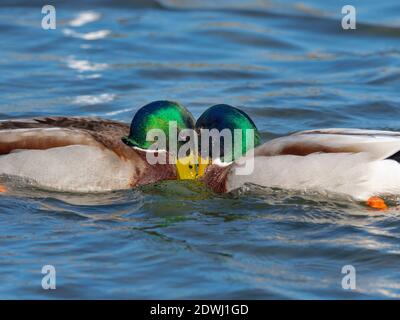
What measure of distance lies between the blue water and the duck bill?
12cm

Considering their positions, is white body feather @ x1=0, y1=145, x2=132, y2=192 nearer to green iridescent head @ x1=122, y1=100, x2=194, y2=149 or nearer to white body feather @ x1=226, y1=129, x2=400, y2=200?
green iridescent head @ x1=122, y1=100, x2=194, y2=149

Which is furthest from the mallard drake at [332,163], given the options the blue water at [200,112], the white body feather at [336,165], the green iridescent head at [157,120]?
the green iridescent head at [157,120]

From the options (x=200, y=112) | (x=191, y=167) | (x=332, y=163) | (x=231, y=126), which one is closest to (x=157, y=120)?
(x=191, y=167)

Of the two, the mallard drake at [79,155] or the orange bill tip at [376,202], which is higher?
the mallard drake at [79,155]

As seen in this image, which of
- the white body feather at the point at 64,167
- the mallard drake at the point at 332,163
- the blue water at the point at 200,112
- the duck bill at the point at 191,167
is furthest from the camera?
the duck bill at the point at 191,167

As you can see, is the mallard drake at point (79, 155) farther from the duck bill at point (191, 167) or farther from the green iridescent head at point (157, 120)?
the duck bill at point (191, 167)

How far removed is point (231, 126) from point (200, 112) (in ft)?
9.41

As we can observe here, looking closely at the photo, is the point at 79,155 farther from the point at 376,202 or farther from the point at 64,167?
the point at 376,202

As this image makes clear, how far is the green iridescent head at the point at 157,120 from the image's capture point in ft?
30.8

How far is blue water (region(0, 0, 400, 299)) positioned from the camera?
7344 millimetres

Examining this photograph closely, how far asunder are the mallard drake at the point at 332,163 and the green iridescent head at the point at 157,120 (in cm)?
78
